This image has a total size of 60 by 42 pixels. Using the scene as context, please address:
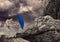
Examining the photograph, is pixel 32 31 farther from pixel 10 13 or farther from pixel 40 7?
pixel 40 7

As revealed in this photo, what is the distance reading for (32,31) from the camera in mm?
2697

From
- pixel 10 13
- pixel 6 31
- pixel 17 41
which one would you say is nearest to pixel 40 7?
pixel 10 13

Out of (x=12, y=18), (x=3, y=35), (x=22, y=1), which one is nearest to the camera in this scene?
(x=3, y=35)

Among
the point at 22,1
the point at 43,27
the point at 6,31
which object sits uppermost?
the point at 22,1

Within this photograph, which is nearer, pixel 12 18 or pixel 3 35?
pixel 3 35

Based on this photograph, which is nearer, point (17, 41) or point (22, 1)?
point (17, 41)

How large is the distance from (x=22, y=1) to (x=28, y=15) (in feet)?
1.27

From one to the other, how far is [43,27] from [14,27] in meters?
0.79

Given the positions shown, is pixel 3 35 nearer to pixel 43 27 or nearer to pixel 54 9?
pixel 43 27

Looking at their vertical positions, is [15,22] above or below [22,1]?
below

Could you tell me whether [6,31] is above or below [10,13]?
below

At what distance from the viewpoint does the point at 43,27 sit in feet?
8.77

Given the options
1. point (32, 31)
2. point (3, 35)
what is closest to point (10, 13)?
point (3, 35)

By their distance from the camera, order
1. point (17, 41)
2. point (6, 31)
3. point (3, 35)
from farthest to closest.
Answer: point (6, 31), point (3, 35), point (17, 41)
